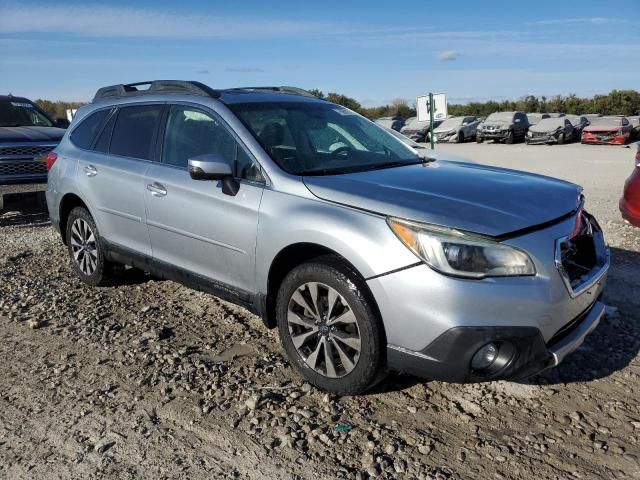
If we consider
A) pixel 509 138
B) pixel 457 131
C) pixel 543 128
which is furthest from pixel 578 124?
pixel 457 131

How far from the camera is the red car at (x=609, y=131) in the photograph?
26.1 m

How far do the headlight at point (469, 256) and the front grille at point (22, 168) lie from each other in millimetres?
7609

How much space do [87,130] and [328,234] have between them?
3.31 meters

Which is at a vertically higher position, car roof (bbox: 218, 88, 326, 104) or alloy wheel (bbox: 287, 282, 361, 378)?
car roof (bbox: 218, 88, 326, 104)

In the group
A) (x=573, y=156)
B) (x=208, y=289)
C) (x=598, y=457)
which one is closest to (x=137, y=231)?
(x=208, y=289)

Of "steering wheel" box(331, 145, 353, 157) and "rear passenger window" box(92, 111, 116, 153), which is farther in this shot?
"rear passenger window" box(92, 111, 116, 153)

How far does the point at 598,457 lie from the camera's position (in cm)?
276

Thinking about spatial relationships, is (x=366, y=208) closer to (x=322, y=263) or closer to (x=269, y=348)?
(x=322, y=263)

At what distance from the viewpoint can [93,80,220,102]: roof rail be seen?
426 cm

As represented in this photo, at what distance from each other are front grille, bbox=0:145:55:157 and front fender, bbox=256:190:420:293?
21.6 feet

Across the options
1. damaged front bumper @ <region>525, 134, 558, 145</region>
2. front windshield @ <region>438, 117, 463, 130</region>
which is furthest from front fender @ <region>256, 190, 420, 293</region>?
front windshield @ <region>438, 117, 463, 130</region>

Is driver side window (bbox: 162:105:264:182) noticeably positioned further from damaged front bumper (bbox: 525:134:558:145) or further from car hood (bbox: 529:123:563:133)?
car hood (bbox: 529:123:563:133)

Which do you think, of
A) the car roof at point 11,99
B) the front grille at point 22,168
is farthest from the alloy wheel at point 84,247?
the car roof at point 11,99

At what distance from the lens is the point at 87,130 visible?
5355 millimetres
